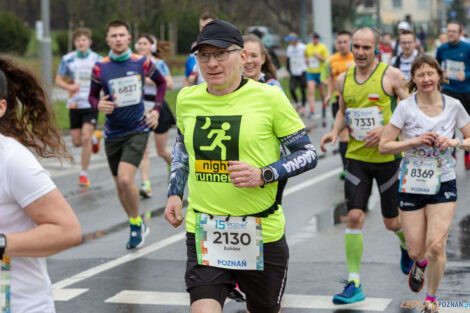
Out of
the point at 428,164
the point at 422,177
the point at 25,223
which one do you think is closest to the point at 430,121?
the point at 428,164

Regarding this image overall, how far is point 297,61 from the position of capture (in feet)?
74.3

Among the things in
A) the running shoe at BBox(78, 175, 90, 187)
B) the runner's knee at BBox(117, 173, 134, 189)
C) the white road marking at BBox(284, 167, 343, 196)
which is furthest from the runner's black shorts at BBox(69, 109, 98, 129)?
the runner's knee at BBox(117, 173, 134, 189)

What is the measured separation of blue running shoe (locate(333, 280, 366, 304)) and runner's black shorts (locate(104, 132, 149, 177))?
2.89 metres

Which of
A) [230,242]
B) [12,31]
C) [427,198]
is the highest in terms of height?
[12,31]

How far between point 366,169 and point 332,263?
115 cm

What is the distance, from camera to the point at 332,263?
25.2 ft

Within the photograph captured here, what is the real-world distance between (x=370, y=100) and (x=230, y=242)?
9.38ft

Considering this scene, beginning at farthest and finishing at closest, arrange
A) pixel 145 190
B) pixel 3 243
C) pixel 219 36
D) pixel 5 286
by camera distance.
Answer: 1. pixel 145 190
2. pixel 219 36
3. pixel 5 286
4. pixel 3 243

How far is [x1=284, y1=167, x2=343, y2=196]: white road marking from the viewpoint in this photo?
38.3ft

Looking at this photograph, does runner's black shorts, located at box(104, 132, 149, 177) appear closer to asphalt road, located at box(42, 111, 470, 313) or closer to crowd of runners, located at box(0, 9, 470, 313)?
crowd of runners, located at box(0, 9, 470, 313)

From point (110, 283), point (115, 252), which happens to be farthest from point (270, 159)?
point (115, 252)

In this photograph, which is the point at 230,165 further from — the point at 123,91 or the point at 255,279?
the point at 123,91

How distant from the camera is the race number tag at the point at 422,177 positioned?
599cm

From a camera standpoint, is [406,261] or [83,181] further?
[83,181]
